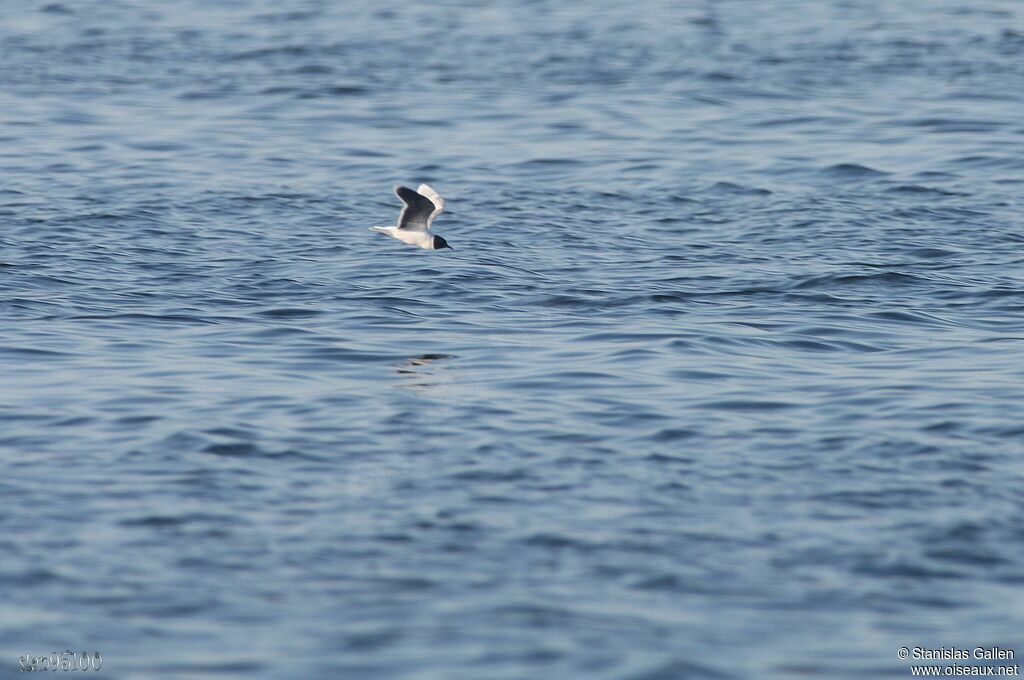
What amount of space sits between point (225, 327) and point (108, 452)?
3.41 metres

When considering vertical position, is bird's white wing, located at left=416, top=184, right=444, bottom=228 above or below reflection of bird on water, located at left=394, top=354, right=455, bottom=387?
above

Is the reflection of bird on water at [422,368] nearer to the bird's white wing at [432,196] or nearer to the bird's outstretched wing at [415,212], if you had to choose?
the bird's white wing at [432,196]

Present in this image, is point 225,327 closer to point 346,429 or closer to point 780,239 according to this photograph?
point 346,429

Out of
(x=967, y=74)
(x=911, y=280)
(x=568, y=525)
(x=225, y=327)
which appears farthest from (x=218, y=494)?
(x=967, y=74)

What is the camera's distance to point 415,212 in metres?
15.3

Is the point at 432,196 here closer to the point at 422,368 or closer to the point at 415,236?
the point at 415,236

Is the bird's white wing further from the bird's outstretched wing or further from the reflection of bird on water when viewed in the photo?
the reflection of bird on water

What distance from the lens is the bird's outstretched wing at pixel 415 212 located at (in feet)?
48.6

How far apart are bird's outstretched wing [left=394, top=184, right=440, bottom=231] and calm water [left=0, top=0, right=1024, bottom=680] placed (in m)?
0.69

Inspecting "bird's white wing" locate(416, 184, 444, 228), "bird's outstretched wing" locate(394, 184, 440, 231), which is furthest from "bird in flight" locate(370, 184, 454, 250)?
"bird's white wing" locate(416, 184, 444, 228)

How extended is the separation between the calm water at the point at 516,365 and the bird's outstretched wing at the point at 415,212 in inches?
27.3

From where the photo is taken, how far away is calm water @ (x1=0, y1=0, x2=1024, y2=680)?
8.52 m

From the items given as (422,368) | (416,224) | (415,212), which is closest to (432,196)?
(415,212)

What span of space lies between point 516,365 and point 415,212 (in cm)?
272
